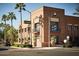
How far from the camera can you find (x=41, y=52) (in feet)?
186

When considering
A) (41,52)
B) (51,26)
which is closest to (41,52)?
(41,52)

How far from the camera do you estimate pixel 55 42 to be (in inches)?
2244

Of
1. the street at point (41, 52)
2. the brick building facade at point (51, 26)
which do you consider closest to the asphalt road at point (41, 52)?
the street at point (41, 52)

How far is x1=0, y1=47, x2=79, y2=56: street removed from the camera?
56.8 m

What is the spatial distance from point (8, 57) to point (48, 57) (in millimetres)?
916

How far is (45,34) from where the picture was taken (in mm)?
56938

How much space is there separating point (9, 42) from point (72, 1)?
1728mm

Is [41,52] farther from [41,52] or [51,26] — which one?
[51,26]

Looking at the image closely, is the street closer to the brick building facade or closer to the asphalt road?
the asphalt road

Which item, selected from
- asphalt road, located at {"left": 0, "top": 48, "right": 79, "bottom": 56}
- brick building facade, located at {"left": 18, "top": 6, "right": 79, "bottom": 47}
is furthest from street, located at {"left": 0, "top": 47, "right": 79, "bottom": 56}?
brick building facade, located at {"left": 18, "top": 6, "right": 79, "bottom": 47}

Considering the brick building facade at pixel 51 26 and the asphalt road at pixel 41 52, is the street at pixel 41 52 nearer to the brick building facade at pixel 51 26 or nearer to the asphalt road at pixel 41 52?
the asphalt road at pixel 41 52

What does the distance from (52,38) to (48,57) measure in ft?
1.62

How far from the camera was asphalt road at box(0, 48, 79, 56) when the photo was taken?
5681 cm

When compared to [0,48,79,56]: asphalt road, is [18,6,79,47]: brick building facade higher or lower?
higher
